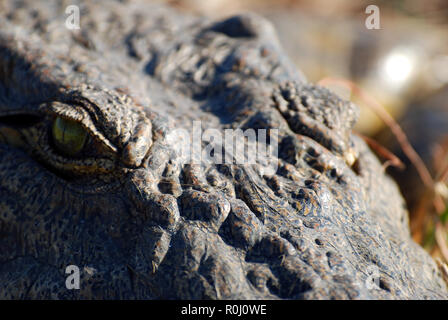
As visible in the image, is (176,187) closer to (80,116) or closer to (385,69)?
(80,116)

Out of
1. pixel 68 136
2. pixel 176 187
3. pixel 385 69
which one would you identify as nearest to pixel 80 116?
pixel 68 136

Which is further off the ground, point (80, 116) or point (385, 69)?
point (385, 69)

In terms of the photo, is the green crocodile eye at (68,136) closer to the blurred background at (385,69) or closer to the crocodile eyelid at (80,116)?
the crocodile eyelid at (80,116)

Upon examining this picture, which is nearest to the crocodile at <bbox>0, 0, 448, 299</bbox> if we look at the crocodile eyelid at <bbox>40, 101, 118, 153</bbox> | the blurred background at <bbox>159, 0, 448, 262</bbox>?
the crocodile eyelid at <bbox>40, 101, 118, 153</bbox>

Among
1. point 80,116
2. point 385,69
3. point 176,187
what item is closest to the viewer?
point 176,187

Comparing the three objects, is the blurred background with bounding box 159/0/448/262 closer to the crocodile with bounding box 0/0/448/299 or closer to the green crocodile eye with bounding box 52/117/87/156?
the crocodile with bounding box 0/0/448/299

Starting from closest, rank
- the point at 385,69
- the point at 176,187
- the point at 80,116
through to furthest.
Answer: the point at 176,187 < the point at 80,116 < the point at 385,69

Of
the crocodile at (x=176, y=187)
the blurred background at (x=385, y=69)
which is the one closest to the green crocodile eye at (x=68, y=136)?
the crocodile at (x=176, y=187)
